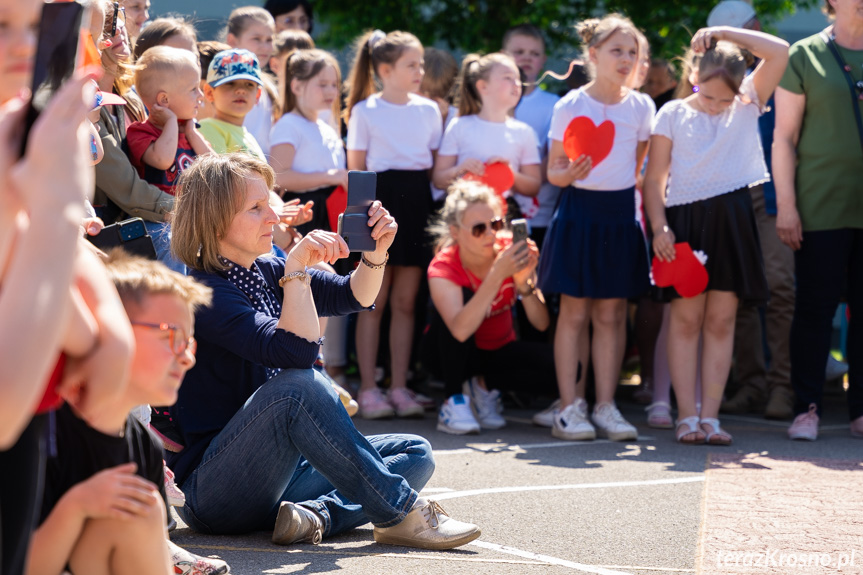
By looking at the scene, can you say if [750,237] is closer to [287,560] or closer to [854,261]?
[854,261]

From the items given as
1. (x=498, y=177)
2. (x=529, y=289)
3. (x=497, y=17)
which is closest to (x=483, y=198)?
(x=498, y=177)

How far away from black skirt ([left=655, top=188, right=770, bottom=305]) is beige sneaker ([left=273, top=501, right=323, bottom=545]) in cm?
303

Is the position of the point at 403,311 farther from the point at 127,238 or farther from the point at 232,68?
the point at 127,238

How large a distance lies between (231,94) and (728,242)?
2.82m

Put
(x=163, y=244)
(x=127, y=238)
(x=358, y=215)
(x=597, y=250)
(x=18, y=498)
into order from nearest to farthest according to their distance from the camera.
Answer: (x=18, y=498) → (x=127, y=238) → (x=358, y=215) → (x=163, y=244) → (x=597, y=250)

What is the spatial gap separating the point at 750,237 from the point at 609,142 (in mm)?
956

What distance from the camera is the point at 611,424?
19.4 feet

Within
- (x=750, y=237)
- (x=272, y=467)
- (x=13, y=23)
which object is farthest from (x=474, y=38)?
(x=13, y=23)

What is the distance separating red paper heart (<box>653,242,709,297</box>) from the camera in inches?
227

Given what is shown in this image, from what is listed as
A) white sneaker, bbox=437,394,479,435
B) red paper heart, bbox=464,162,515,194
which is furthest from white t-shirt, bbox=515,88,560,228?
white sneaker, bbox=437,394,479,435

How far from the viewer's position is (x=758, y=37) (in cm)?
578

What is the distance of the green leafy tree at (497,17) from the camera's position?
980 cm

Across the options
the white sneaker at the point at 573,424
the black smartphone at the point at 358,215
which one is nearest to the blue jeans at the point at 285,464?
the black smartphone at the point at 358,215

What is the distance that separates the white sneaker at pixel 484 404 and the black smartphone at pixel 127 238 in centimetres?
290
